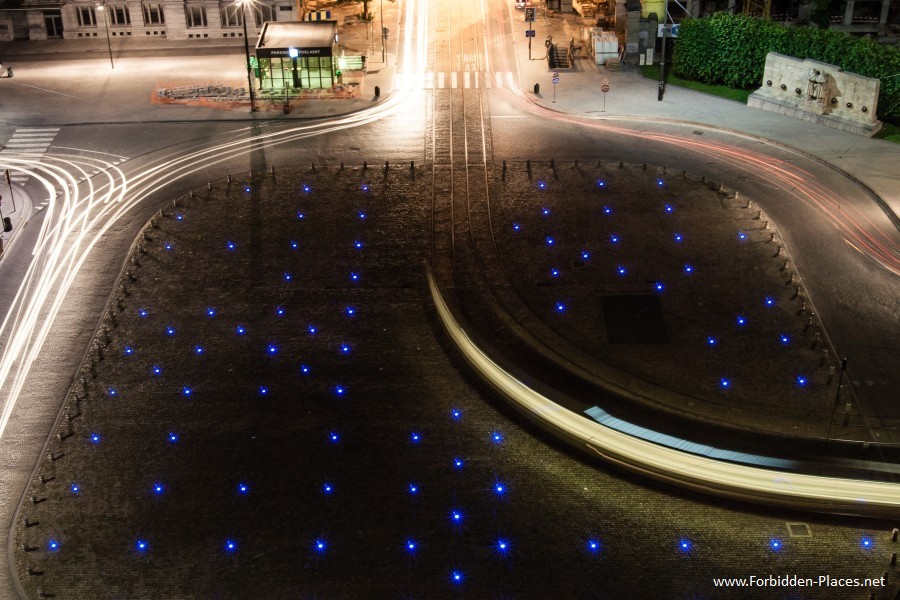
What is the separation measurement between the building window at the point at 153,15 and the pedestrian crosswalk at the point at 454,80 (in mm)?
24956

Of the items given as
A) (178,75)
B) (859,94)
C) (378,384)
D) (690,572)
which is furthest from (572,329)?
(178,75)

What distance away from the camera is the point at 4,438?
37.2 metres

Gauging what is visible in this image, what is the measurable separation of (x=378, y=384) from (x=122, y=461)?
9.92 meters

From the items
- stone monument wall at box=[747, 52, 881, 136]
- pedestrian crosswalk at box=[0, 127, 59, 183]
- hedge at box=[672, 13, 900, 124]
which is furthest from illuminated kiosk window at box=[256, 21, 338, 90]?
stone monument wall at box=[747, 52, 881, 136]

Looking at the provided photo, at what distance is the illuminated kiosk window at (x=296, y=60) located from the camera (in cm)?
7325

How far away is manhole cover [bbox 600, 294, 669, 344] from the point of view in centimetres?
4228

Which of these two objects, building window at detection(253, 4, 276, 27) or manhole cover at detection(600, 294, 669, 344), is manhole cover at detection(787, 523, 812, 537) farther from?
building window at detection(253, 4, 276, 27)

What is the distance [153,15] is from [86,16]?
5.85m

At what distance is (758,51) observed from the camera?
70375 mm

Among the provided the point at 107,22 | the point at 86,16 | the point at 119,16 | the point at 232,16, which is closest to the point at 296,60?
the point at 232,16

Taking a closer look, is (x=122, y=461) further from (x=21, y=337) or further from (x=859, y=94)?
(x=859, y=94)

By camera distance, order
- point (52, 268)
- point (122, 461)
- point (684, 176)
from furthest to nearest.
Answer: point (684, 176) → point (52, 268) → point (122, 461)

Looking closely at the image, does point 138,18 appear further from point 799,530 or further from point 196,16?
point 799,530

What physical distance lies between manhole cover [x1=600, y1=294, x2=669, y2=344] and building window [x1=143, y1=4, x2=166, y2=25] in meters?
58.9
